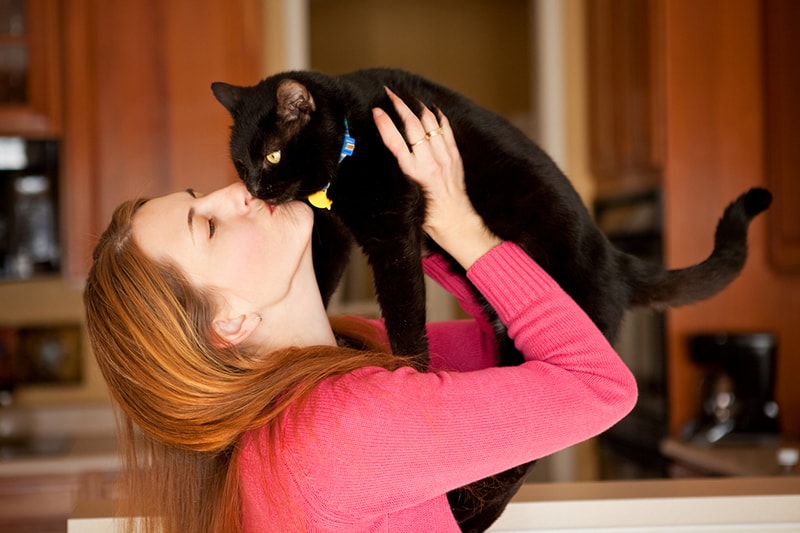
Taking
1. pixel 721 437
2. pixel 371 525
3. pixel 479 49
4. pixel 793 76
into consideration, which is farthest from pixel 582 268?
pixel 479 49

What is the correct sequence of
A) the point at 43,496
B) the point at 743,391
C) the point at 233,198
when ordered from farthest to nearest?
the point at 43,496 < the point at 743,391 < the point at 233,198

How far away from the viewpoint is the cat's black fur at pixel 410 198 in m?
1.16

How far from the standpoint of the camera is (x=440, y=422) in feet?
2.79

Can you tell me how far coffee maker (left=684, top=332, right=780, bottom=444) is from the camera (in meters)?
2.35

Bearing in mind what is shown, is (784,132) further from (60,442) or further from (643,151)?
(60,442)

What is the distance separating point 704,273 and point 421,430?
1.98 ft

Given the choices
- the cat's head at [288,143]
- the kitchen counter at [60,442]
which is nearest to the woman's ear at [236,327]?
the cat's head at [288,143]

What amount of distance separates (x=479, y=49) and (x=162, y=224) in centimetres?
443

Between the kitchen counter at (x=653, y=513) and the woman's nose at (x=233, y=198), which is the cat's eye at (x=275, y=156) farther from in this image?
the kitchen counter at (x=653, y=513)

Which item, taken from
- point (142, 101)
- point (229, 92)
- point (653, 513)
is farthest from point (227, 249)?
point (142, 101)

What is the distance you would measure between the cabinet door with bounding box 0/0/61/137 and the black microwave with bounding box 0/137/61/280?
0.13 m

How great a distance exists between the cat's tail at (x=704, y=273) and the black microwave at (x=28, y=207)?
209 cm

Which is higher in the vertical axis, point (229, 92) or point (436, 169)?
point (229, 92)

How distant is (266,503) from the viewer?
35.2 inches
